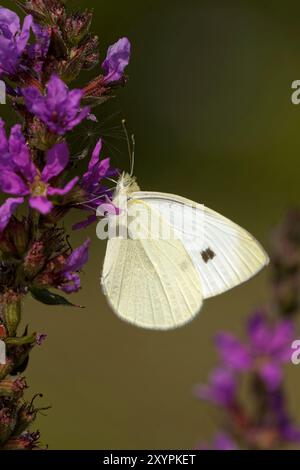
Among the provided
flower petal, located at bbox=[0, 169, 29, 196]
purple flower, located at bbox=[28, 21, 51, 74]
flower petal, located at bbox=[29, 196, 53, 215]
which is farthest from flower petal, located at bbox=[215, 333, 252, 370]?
purple flower, located at bbox=[28, 21, 51, 74]

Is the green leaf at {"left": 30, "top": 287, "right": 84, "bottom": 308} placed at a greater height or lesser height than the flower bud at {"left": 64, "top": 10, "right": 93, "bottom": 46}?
lesser

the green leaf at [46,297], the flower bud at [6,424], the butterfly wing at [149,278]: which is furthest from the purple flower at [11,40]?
the flower bud at [6,424]

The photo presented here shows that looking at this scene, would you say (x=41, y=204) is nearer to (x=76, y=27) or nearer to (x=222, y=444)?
(x=76, y=27)

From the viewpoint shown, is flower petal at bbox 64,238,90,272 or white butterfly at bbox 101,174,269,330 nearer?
flower petal at bbox 64,238,90,272

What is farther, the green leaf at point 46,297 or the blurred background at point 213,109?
the blurred background at point 213,109

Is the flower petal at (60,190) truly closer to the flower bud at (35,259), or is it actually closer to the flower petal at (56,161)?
the flower petal at (56,161)

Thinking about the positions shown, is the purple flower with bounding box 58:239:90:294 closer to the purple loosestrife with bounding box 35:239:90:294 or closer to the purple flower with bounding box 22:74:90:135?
the purple loosestrife with bounding box 35:239:90:294

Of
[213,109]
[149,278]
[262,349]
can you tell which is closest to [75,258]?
[149,278]
